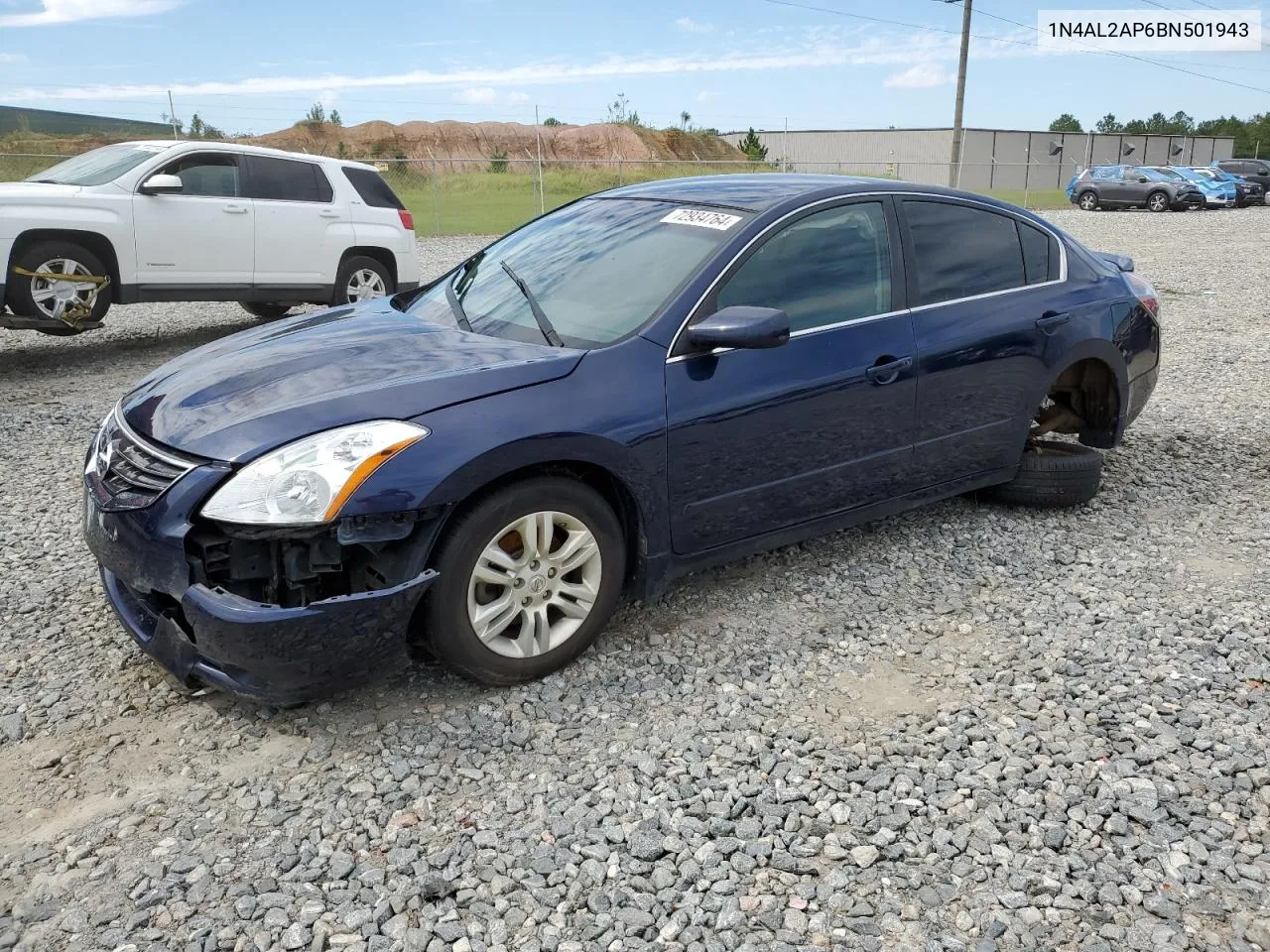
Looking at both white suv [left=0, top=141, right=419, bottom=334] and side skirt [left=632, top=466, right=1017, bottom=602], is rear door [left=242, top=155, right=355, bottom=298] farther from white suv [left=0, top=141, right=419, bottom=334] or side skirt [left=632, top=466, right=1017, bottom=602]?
side skirt [left=632, top=466, right=1017, bottom=602]

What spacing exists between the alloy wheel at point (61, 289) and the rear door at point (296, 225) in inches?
58.9

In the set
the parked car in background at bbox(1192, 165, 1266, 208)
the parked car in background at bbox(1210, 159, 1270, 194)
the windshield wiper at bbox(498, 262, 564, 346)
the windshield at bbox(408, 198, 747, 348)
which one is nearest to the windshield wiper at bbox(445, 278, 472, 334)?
the windshield at bbox(408, 198, 747, 348)

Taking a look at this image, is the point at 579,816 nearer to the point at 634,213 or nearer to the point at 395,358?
the point at 395,358

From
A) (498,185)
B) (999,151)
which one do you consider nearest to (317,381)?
(498,185)

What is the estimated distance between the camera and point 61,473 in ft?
18.7

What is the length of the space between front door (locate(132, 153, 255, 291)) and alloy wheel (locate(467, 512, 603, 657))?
6754 mm

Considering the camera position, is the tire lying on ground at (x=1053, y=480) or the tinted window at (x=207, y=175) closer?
the tire lying on ground at (x=1053, y=480)

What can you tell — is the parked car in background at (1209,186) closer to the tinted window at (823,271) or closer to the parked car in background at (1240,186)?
the parked car in background at (1240,186)

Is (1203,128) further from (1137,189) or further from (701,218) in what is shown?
(701,218)

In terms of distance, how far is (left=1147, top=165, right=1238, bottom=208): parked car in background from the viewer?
32.1 meters

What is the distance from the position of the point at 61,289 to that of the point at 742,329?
681cm

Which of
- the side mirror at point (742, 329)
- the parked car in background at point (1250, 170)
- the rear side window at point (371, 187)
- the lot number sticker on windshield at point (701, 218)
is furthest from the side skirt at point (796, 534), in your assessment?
the parked car in background at point (1250, 170)

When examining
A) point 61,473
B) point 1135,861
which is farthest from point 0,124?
point 1135,861

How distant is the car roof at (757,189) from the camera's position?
4.07m
